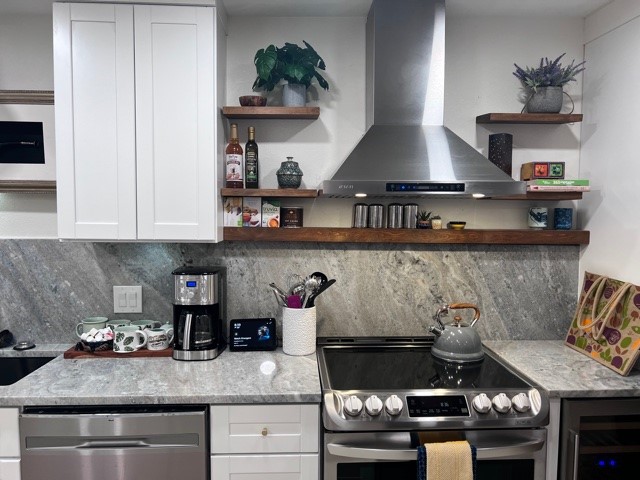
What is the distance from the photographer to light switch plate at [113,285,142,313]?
2.17 m

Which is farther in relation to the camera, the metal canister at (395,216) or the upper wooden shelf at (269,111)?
the metal canister at (395,216)

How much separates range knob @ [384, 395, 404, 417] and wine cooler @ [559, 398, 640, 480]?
0.59 m

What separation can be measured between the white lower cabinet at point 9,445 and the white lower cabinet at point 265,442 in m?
0.64

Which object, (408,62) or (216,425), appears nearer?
(216,425)

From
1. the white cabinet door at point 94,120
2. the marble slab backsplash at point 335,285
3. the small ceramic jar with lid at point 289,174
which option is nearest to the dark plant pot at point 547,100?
the marble slab backsplash at point 335,285

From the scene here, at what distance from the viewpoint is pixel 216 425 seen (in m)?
1.62

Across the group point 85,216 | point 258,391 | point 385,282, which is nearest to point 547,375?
point 385,282

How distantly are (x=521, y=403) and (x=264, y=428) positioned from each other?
87 cm

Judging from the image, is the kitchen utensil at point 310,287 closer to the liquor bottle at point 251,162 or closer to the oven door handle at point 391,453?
the liquor bottle at point 251,162

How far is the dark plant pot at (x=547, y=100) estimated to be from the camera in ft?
6.91

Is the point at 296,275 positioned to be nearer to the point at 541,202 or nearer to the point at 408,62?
the point at 408,62

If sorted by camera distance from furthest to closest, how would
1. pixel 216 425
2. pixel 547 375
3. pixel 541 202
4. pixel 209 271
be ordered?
1. pixel 541 202
2. pixel 209 271
3. pixel 547 375
4. pixel 216 425

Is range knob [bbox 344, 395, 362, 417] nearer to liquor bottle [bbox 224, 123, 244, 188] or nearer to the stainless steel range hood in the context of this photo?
the stainless steel range hood

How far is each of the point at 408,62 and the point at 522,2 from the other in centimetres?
58
